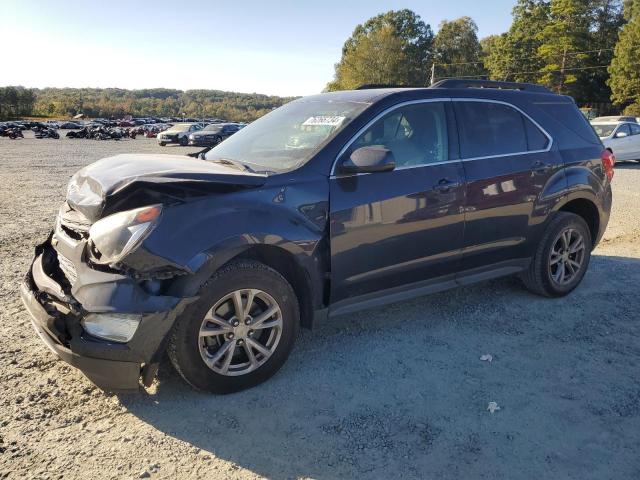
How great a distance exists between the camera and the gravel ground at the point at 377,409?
264 cm

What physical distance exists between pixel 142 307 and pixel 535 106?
3862mm

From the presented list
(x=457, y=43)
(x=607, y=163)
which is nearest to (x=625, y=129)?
(x=607, y=163)

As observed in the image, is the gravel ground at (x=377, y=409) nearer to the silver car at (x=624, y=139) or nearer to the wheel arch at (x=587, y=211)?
the wheel arch at (x=587, y=211)

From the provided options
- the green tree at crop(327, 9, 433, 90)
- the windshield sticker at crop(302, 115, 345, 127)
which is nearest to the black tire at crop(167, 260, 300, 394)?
the windshield sticker at crop(302, 115, 345, 127)

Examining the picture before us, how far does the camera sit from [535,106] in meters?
4.79

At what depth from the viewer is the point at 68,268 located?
3.18 m

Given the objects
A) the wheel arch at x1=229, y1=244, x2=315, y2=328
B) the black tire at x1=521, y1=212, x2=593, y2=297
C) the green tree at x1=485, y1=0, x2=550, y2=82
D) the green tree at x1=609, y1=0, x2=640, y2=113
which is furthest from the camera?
the green tree at x1=485, y1=0, x2=550, y2=82

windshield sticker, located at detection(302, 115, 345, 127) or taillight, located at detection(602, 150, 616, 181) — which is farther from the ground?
windshield sticker, located at detection(302, 115, 345, 127)

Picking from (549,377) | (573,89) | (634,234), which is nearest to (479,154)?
(549,377)

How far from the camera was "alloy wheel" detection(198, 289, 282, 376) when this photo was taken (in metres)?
3.11

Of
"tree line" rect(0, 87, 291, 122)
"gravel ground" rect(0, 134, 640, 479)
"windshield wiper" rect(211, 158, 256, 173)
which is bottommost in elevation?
"gravel ground" rect(0, 134, 640, 479)

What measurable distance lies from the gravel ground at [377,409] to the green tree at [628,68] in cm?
5312

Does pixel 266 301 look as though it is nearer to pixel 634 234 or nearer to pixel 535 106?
pixel 535 106

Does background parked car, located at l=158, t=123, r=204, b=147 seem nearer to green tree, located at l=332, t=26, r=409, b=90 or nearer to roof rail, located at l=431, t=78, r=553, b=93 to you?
roof rail, located at l=431, t=78, r=553, b=93
